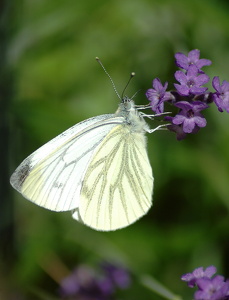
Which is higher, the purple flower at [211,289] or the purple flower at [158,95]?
the purple flower at [158,95]

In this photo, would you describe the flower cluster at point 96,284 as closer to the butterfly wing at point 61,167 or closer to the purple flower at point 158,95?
the butterfly wing at point 61,167

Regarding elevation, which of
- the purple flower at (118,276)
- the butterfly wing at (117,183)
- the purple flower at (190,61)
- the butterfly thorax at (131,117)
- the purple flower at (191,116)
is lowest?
the purple flower at (118,276)

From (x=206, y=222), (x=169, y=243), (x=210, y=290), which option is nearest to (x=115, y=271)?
(x=169, y=243)

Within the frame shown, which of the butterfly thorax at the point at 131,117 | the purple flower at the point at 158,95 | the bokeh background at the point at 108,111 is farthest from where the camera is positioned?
the bokeh background at the point at 108,111

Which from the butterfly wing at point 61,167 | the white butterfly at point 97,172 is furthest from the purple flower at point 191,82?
the butterfly wing at point 61,167

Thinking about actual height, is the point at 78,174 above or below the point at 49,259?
above

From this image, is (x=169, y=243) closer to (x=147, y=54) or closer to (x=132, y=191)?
(x=132, y=191)
